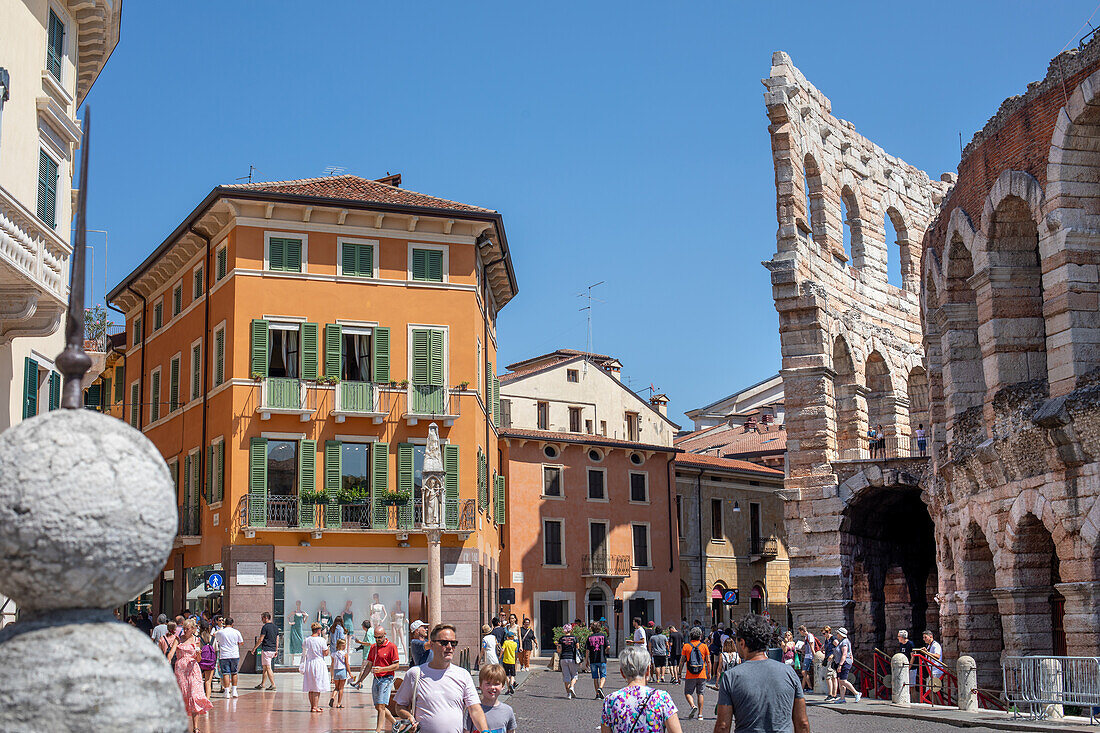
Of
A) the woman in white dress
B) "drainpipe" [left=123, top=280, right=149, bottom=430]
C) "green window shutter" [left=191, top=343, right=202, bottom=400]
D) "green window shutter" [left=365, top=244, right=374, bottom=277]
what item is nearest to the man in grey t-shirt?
the woman in white dress

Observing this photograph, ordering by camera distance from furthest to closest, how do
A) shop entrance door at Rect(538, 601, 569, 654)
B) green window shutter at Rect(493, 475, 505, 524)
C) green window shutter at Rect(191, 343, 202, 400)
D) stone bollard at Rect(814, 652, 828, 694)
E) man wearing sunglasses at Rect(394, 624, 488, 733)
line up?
shop entrance door at Rect(538, 601, 569, 654) → green window shutter at Rect(493, 475, 505, 524) → green window shutter at Rect(191, 343, 202, 400) → stone bollard at Rect(814, 652, 828, 694) → man wearing sunglasses at Rect(394, 624, 488, 733)

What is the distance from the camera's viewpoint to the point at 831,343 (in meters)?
31.8

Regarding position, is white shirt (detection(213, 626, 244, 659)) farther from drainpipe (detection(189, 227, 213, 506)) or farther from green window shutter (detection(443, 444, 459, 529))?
drainpipe (detection(189, 227, 213, 506))

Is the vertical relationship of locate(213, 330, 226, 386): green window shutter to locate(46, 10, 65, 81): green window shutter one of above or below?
below

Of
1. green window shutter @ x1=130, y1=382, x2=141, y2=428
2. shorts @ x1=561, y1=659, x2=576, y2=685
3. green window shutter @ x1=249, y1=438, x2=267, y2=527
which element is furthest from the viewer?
green window shutter @ x1=130, y1=382, x2=141, y2=428

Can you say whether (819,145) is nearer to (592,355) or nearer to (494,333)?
(494,333)

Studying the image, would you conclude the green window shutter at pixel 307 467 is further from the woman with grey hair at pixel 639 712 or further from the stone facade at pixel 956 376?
the woman with grey hair at pixel 639 712

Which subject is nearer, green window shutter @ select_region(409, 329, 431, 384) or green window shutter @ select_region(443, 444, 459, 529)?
green window shutter @ select_region(443, 444, 459, 529)

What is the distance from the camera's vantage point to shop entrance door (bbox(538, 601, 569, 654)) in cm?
4384

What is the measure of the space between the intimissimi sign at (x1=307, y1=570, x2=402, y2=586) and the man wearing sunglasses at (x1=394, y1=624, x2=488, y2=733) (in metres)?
22.9

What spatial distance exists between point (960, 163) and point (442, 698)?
1830cm

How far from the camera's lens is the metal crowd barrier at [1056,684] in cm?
1677

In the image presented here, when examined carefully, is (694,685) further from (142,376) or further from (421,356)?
(142,376)

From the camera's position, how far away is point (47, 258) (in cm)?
1758
